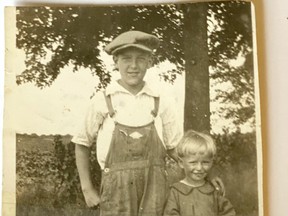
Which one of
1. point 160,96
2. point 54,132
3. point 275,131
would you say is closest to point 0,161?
point 54,132

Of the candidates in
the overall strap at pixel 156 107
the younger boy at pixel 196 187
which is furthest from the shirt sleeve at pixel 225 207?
the overall strap at pixel 156 107

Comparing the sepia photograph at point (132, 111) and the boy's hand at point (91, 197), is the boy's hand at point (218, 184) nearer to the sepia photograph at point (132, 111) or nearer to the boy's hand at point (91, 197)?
the sepia photograph at point (132, 111)

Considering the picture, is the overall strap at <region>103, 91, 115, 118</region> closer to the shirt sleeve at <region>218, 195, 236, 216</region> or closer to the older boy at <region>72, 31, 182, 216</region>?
the older boy at <region>72, 31, 182, 216</region>

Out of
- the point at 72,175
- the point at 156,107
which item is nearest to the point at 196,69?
the point at 156,107

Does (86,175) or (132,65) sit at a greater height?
(132,65)

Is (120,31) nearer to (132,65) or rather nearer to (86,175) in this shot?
(132,65)

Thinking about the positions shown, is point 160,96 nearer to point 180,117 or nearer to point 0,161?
point 180,117

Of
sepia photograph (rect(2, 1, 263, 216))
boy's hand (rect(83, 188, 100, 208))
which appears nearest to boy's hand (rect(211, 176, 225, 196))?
sepia photograph (rect(2, 1, 263, 216))
